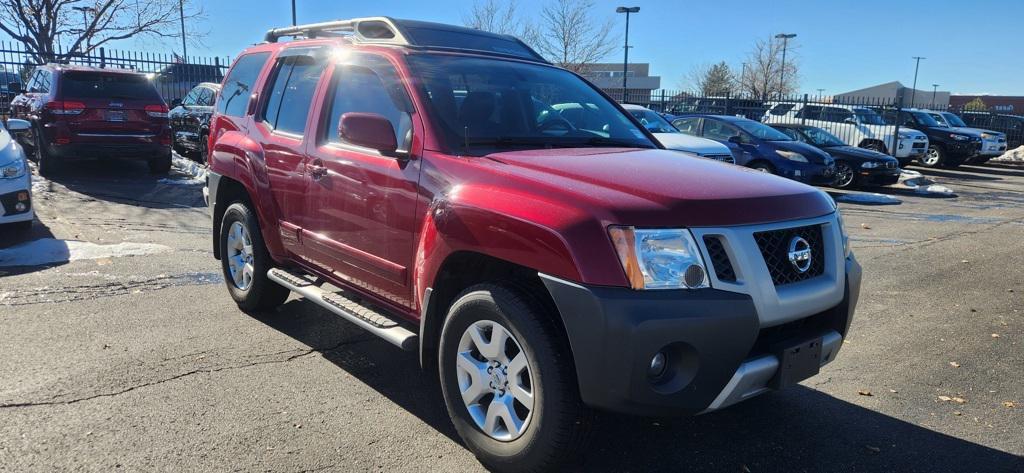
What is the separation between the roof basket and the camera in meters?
4.35

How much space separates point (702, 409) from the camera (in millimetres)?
2816

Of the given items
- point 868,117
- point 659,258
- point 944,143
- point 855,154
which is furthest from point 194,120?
point 944,143

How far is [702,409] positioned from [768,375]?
31 centimetres

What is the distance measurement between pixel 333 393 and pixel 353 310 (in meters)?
0.45

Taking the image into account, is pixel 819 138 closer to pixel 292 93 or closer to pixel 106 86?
pixel 106 86

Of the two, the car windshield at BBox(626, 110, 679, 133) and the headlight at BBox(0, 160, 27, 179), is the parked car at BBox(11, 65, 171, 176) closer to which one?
the headlight at BBox(0, 160, 27, 179)

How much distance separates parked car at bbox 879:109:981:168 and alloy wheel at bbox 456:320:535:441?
67.3 ft

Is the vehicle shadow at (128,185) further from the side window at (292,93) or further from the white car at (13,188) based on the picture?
the side window at (292,93)

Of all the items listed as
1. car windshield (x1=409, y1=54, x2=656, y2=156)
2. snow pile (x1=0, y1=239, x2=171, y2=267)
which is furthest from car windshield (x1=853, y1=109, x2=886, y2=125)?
snow pile (x1=0, y1=239, x2=171, y2=267)

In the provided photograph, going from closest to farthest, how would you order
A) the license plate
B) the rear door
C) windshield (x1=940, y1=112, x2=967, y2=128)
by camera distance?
the license plate
the rear door
windshield (x1=940, y1=112, x2=967, y2=128)

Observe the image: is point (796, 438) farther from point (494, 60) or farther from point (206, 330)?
point (206, 330)

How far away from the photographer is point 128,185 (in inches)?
454

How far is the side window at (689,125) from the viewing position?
1432 cm

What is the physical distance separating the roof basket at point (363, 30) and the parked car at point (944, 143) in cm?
1935
